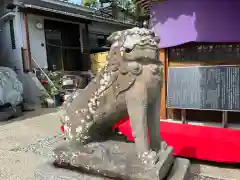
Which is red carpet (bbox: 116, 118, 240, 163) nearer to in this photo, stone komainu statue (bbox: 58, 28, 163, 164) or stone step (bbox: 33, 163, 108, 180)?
stone komainu statue (bbox: 58, 28, 163, 164)

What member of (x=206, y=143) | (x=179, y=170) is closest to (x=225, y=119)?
(x=206, y=143)

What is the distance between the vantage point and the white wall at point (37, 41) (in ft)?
28.4

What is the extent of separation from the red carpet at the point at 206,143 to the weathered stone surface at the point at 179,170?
0.85 m

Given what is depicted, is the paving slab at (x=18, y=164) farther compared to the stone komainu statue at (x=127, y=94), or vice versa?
the paving slab at (x=18, y=164)

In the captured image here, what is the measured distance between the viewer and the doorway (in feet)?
31.8

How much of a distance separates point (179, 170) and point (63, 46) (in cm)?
926

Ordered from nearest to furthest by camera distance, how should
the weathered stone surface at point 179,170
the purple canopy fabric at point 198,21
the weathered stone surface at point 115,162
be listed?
the weathered stone surface at point 115,162 → the weathered stone surface at point 179,170 → the purple canopy fabric at point 198,21

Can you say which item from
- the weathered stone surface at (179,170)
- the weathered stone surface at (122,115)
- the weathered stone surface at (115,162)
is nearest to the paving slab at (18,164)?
the weathered stone surface at (115,162)

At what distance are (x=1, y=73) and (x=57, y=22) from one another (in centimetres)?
409

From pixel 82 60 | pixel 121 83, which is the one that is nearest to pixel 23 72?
pixel 82 60

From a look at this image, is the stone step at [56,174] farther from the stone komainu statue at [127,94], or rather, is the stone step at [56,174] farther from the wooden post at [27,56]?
the wooden post at [27,56]

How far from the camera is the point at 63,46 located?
10.2 m

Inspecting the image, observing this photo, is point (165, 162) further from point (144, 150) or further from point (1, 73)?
point (1, 73)

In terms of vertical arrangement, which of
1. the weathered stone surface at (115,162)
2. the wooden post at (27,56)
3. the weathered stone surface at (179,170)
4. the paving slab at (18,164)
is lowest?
the paving slab at (18,164)
